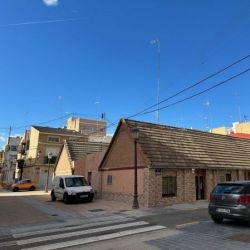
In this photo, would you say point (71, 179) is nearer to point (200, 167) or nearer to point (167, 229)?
point (200, 167)

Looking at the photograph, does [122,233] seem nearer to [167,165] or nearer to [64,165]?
[167,165]

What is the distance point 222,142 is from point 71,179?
13.2 metres

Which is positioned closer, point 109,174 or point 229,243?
point 229,243

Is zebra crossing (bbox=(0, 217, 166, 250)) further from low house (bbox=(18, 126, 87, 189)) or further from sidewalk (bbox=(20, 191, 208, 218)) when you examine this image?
low house (bbox=(18, 126, 87, 189))

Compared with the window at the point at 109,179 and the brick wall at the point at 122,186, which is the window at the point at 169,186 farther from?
the window at the point at 109,179

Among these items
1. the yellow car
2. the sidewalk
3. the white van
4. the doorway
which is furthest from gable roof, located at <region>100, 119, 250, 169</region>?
the yellow car

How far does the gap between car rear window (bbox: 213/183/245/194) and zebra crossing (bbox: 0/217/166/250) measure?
2664mm

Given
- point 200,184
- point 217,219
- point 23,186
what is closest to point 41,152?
point 23,186

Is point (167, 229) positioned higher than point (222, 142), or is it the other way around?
point (222, 142)

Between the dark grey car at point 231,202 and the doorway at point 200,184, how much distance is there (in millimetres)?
9631

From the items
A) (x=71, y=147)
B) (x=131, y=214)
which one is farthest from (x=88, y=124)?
(x=131, y=214)

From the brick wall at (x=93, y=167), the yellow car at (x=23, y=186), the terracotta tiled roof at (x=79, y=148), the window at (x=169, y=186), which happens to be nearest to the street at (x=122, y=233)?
the window at (x=169, y=186)

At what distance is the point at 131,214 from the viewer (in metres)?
14.7

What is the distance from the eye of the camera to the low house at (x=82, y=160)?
2561 cm
